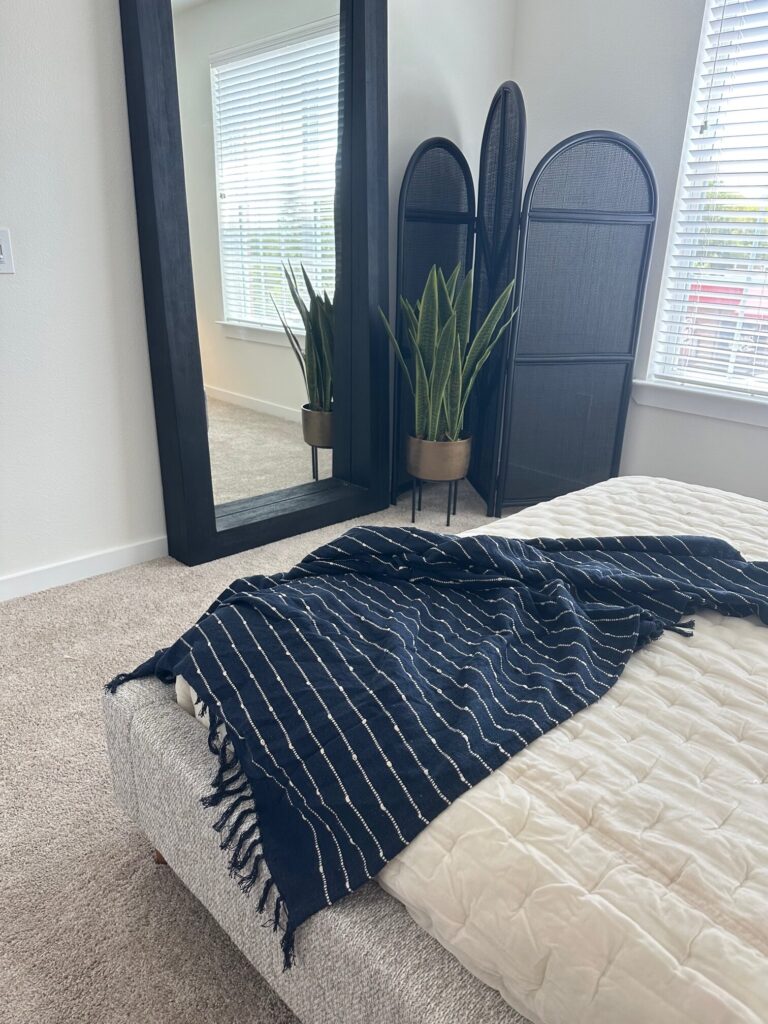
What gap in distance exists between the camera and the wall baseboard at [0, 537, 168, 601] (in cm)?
243

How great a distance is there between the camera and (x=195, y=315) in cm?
247

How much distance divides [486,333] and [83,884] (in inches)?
88.9

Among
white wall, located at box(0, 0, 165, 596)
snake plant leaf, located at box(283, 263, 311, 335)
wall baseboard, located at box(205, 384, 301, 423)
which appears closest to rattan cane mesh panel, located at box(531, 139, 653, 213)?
snake plant leaf, located at box(283, 263, 311, 335)

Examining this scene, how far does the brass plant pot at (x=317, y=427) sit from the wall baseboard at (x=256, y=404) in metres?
0.04

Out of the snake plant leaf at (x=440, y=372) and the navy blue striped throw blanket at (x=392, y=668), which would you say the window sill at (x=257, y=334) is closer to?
the snake plant leaf at (x=440, y=372)

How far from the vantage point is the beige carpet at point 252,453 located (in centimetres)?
274

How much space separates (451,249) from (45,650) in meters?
2.27

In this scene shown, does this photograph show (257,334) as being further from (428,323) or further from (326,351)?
(428,323)

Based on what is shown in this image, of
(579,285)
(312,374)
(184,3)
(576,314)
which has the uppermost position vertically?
(184,3)

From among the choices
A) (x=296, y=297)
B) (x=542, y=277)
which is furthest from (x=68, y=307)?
(x=542, y=277)

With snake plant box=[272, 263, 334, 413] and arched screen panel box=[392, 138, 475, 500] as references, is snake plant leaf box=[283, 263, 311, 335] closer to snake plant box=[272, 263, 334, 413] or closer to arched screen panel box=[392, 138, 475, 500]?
snake plant box=[272, 263, 334, 413]

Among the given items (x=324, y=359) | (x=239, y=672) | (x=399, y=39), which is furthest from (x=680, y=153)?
(x=239, y=672)

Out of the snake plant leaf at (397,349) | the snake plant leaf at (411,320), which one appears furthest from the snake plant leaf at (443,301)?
the snake plant leaf at (397,349)

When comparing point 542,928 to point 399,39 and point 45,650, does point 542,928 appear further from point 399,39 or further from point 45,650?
point 399,39
